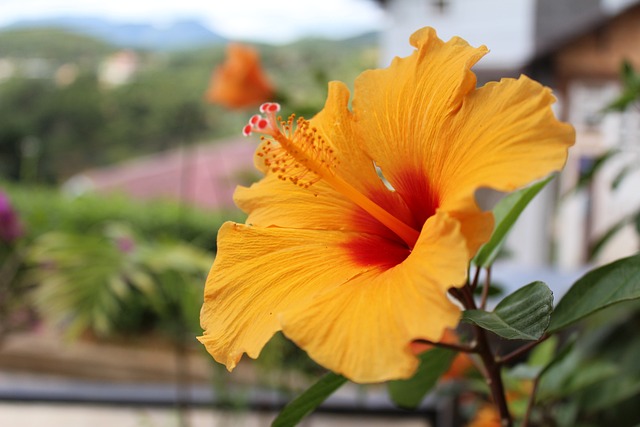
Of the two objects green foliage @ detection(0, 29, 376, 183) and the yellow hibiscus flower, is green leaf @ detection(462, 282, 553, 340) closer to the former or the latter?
the yellow hibiscus flower

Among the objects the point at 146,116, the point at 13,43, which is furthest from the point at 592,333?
the point at 13,43

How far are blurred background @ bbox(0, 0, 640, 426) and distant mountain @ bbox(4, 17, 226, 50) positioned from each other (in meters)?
0.02

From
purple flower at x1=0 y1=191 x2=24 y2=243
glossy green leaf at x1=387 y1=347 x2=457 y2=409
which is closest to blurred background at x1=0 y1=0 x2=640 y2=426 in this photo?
purple flower at x1=0 y1=191 x2=24 y2=243

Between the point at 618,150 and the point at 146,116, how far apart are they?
185 inches

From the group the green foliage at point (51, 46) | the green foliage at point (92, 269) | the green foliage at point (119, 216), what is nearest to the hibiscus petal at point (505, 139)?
the green foliage at point (92, 269)

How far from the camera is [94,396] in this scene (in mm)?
1188

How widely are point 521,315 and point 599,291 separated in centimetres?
7

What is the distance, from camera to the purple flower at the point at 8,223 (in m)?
1.17

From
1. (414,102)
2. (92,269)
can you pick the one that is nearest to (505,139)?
(414,102)

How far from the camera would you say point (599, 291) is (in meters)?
0.34

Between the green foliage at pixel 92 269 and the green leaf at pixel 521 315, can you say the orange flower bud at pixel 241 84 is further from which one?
the green leaf at pixel 521 315

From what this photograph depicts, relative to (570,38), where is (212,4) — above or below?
above

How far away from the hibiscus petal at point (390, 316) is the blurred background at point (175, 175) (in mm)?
242

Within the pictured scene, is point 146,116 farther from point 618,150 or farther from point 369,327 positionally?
point 369,327
